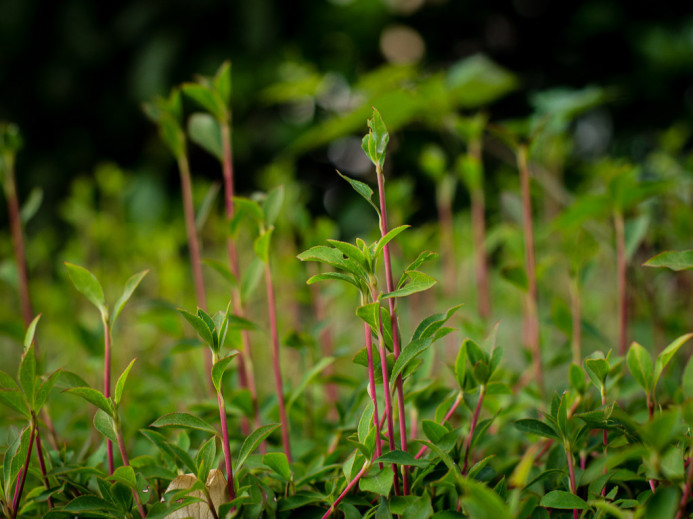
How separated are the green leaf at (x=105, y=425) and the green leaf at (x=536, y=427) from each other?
23 centimetres

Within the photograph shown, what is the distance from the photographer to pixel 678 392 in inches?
13.7

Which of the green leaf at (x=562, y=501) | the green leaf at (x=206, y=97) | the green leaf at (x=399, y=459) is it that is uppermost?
the green leaf at (x=206, y=97)

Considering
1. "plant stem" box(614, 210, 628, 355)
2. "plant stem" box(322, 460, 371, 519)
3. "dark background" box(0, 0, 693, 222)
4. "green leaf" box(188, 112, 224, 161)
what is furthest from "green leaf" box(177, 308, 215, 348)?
"dark background" box(0, 0, 693, 222)

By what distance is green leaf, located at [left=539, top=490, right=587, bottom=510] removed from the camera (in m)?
0.27

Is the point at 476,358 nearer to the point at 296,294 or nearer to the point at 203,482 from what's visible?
the point at 203,482

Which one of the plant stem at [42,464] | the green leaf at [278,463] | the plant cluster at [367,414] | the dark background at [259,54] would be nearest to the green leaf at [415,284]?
the plant cluster at [367,414]

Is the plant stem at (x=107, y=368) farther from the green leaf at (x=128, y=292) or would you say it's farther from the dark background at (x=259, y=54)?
the dark background at (x=259, y=54)

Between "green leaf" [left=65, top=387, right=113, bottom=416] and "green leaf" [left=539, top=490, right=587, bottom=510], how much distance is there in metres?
0.23

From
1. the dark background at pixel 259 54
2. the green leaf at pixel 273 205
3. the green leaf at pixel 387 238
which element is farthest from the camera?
the dark background at pixel 259 54

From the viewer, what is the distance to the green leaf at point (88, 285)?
0.32 m

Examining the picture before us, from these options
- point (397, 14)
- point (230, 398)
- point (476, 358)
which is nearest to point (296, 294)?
point (230, 398)

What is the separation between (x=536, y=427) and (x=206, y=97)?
0.33m

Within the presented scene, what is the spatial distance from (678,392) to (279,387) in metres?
0.27

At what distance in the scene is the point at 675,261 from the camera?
0.31 meters
